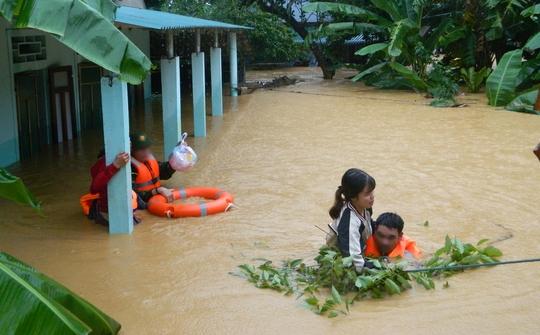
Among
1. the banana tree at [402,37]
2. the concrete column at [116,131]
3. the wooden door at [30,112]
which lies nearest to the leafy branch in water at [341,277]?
the concrete column at [116,131]

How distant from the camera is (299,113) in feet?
57.2

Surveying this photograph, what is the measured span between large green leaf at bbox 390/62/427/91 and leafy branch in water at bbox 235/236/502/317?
13.7 meters

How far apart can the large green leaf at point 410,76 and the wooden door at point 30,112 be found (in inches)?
419

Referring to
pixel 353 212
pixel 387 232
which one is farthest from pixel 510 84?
pixel 353 212

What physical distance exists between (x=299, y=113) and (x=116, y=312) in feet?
40.4

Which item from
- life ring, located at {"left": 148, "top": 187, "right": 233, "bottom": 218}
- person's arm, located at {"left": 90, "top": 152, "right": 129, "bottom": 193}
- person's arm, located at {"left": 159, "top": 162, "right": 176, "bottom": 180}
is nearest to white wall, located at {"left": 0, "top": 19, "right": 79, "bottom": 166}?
person's arm, located at {"left": 159, "top": 162, "right": 176, "bottom": 180}

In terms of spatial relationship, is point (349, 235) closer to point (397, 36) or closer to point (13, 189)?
point (13, 189)

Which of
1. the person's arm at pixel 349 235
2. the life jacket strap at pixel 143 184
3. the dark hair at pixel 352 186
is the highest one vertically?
the dark hair at pixel 352 186

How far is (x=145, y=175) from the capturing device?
27.9 ft

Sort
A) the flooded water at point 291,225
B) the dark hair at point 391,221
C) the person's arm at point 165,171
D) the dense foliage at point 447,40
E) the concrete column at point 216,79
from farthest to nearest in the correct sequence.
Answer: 1. the dense foliage at point 447,40
2. the concrete column at point 216,79
3. the person's arm at point 165,171
4. the dark hair at point 391,221
5. the flooded water at point 291,225

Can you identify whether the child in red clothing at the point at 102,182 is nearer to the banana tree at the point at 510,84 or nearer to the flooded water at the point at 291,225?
the flooded water at the point at 291,225

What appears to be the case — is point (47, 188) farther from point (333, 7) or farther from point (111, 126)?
point (333, 7)

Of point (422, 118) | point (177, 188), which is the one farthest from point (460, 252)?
point (422, 118)

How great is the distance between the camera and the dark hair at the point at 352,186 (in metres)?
5.69
